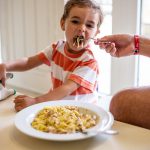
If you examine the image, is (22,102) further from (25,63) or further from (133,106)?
(25,63)

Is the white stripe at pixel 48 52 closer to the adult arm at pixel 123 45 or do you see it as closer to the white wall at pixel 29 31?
the adult arm at pixel 123 45

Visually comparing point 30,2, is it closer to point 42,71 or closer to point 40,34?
point 40,34

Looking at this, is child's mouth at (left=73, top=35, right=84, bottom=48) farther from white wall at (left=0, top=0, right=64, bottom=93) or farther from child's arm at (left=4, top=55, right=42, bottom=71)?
white wall at (left=0, top=0, right=64, bottom=93)

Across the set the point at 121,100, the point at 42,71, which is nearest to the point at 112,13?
the point at 42,71

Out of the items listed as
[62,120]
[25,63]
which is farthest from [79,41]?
[62,120]

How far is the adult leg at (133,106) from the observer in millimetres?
912

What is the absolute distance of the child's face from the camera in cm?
122

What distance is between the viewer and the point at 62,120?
825mm

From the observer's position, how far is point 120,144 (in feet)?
2.53

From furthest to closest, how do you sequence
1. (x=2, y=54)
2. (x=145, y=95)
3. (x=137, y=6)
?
(x=2, y=54) → (x=137, y=6) → (x=145, y=95)

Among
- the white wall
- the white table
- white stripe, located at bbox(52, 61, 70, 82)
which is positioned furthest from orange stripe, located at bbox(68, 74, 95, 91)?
the white wall

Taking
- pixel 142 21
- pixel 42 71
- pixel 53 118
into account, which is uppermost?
pixel 142 21

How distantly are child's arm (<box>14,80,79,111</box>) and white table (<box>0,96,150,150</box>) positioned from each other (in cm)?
15

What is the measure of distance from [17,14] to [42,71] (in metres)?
0.40
